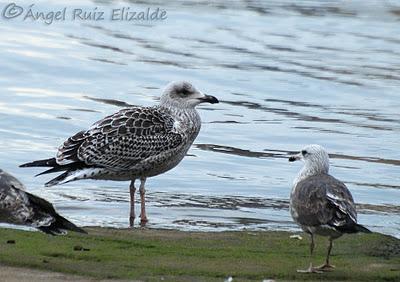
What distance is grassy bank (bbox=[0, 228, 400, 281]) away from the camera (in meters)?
8.66

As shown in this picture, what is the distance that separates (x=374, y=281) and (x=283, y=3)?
900 inches

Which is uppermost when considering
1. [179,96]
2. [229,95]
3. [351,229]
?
[179,96]

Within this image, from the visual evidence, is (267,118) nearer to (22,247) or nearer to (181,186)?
(181,186)

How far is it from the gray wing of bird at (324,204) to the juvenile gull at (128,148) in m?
3.03

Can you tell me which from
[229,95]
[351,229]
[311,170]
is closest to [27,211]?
[351,229]

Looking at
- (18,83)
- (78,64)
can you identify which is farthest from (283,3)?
(18,83)

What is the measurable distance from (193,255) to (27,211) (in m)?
1.41

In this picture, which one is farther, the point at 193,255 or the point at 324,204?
the point at 193,255

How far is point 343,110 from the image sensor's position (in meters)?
19.0

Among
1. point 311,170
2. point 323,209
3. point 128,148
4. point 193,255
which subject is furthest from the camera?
point 128,148

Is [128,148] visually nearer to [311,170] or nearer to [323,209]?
[311,170]

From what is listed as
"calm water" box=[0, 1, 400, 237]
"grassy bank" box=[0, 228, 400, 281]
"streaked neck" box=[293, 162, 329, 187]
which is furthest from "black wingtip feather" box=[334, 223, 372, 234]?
"calm water" box=[0, 1, 400, 237]

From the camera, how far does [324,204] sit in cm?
888

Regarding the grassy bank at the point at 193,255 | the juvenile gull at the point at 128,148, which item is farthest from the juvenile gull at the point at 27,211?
the juvenile gull at the point at 128,148
